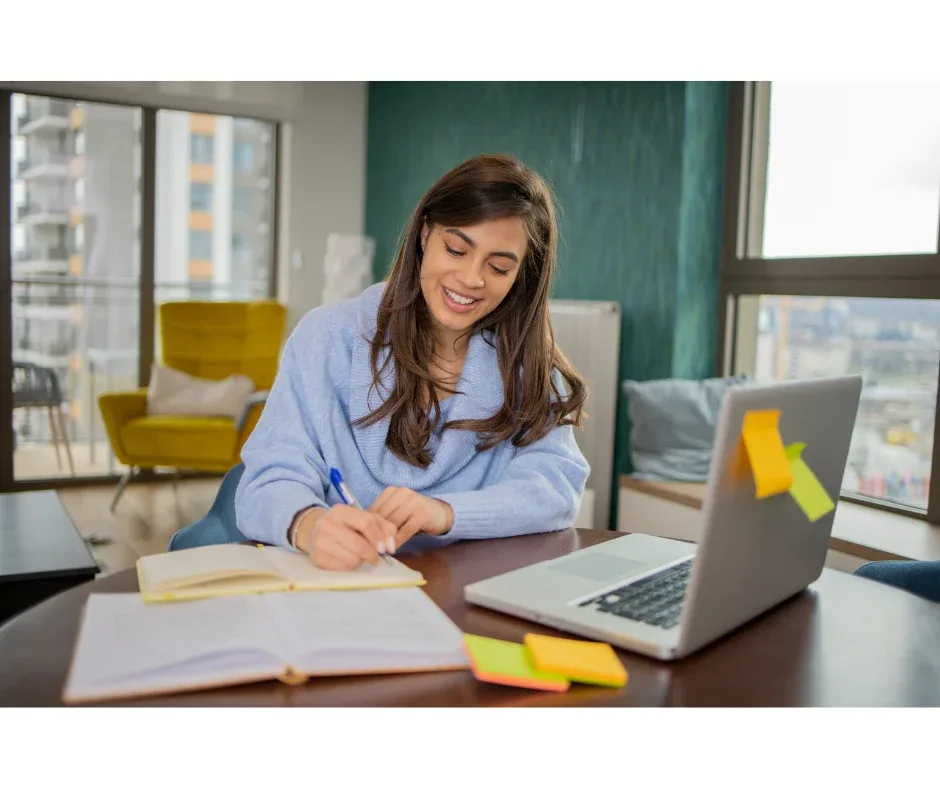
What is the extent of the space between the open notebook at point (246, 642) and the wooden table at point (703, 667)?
0.6 inches

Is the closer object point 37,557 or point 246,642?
point 246,642

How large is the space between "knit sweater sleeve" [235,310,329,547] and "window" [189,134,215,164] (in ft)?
14.0

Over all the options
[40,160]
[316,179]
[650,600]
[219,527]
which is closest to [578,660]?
[650,600]

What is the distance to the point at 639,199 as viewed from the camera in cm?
372

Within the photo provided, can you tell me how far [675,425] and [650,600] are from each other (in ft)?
7.89

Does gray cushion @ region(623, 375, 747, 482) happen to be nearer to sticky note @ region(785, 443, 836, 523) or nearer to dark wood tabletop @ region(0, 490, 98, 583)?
dark wood tabletop @ region(0, 490, 98, 583)

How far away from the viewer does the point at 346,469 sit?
1480 mm

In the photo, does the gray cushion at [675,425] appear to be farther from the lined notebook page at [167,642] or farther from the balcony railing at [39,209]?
the balcony railing at [39,209]

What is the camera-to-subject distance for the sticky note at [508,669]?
0.81 meters

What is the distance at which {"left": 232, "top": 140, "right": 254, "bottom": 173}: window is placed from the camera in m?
5.53

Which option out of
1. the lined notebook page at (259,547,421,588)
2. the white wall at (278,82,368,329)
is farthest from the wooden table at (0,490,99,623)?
the white wall at (278,82,368,329)

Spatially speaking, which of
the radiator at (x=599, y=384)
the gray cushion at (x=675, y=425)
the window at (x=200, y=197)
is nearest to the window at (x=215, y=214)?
the window at (x=200, y=197)

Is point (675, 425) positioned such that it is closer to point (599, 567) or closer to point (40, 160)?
point (599, 567)
